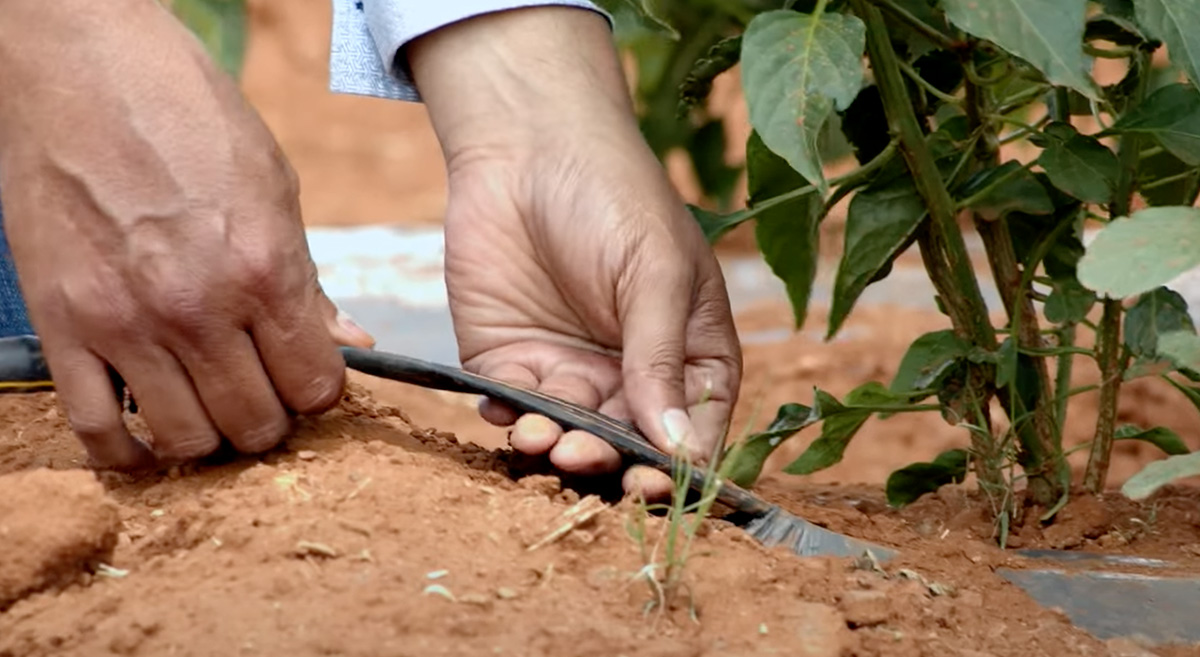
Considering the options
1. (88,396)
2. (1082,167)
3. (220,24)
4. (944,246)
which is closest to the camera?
(88,396)

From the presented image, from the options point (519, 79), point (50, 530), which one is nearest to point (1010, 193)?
point (519, 79)

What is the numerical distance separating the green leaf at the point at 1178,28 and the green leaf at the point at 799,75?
26 centimetres

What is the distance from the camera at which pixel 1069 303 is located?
1.82 m

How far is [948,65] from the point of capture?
71.2 inches

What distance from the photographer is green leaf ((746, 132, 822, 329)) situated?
1901 mm

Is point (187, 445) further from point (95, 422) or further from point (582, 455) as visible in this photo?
point (582, 455)

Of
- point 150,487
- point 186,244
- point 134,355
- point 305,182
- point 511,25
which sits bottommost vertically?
point 305,182

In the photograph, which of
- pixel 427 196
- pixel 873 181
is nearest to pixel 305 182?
pixel 427 196

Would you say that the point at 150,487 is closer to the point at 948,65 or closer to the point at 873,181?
the point at 873,181

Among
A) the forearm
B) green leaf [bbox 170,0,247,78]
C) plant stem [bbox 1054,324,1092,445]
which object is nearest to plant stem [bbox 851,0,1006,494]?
plant stem [bbox 1054,324,1092,445]

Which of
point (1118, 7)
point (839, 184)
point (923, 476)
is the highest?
point (1118, 7)

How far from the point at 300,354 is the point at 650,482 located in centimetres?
34

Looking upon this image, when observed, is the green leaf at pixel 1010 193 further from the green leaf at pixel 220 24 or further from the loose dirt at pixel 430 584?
the green leaf at pixel 220 24

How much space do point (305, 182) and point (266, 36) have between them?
1688 millimetres
